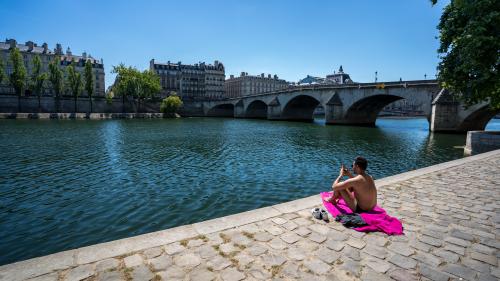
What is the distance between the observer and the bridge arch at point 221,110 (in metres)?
103

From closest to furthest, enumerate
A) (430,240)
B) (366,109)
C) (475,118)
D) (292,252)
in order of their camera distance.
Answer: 1. (292,252)
2. (430,240)
3. (475,118)
4. (366,109)

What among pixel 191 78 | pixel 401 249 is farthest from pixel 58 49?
pixel 401 249

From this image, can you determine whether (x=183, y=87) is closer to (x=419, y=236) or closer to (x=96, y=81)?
(x=96, y=81)

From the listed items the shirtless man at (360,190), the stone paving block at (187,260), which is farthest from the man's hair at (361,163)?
the stone paving block at (187,260)

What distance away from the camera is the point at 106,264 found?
4.56 m

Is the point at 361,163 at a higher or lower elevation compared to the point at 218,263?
higher

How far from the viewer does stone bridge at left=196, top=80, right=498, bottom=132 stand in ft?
133

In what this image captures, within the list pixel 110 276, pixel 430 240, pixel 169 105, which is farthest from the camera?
pixel 169 105

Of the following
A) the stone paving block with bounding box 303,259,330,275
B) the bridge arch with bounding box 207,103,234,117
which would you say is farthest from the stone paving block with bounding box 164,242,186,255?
the bridge arch with bounding box 207,103,234,117

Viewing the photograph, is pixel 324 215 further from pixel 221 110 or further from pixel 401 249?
pixel 221 110

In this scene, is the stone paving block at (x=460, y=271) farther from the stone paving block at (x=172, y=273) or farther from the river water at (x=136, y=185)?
the river water at (x=136, y=185)

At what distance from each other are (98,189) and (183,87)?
409ft

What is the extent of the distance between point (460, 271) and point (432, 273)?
0.47m

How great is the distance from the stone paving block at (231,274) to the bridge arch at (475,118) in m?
44.9
